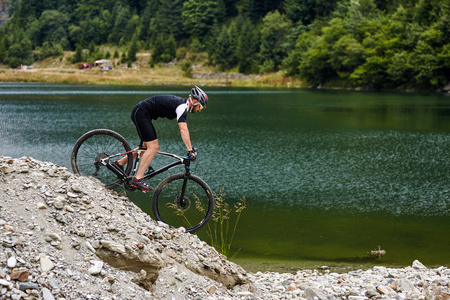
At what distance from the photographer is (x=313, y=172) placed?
80.0ft

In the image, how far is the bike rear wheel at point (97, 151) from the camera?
9766 mm

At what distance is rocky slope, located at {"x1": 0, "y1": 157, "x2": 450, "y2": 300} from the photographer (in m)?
6.22

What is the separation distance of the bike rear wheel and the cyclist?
0.53 m

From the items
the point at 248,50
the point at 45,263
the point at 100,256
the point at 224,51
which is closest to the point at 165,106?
the point at 100,256

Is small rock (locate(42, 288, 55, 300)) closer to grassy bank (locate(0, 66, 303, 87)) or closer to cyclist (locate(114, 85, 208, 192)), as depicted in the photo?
cyclist (locate(114, 85, 208, 192))

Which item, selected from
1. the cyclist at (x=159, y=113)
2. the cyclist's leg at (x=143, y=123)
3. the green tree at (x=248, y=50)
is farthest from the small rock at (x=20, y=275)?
the green tree at (x=248, y=50)

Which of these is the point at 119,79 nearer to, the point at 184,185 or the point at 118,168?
the point at 118,168

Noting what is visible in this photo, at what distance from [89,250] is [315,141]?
1145 inches

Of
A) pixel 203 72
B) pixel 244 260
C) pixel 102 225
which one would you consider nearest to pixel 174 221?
pixel 244 260

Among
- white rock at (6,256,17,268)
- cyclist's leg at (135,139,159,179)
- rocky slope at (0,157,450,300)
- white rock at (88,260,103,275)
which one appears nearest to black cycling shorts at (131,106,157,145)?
cyclist's leg at (135,139,159,179)

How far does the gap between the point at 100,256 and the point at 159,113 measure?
3223 millimetres

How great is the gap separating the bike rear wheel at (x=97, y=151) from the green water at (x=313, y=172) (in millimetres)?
5127

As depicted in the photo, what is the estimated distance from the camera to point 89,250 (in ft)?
23.1

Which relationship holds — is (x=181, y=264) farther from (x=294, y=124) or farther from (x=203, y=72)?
(x=203, y=72)
